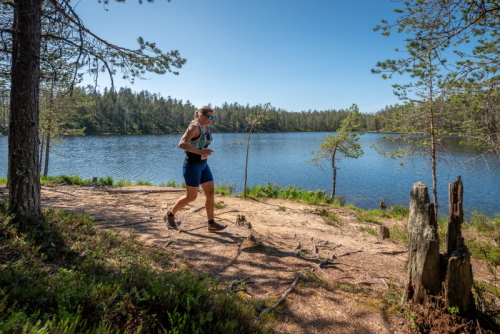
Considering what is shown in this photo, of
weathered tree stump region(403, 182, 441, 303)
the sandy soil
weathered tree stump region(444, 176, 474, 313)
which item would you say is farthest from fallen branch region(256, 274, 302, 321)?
weathered tree stump region(444, 176, 474, 313)

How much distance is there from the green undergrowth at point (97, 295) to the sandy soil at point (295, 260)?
543mm

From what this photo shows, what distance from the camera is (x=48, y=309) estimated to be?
1.69m

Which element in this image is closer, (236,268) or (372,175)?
(236,268)

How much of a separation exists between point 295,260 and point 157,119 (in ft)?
363

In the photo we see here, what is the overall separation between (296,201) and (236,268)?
7.95 m

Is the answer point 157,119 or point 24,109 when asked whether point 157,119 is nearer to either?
point 157,119

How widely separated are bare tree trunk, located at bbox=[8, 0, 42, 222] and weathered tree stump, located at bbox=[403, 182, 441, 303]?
4896 millimetres

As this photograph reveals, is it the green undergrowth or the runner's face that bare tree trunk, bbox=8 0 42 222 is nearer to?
the green undergrowth

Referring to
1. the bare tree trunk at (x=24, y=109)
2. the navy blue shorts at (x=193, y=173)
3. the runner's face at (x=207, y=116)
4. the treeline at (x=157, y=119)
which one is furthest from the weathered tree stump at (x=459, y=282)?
the treeline at (x=157, y=119)

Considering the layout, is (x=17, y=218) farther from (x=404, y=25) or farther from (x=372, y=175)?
(x=372, y=175)

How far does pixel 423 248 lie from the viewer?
2.54 m

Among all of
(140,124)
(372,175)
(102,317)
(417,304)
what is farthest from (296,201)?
(140,124)

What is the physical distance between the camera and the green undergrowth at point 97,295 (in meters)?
1.57

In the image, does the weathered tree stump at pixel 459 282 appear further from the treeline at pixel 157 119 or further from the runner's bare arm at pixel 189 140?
the treeline at pixel 157 119
